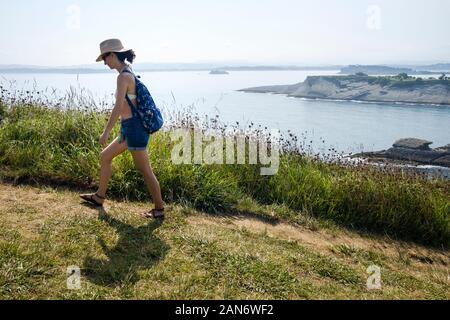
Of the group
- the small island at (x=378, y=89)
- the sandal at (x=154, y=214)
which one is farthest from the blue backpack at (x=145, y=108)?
the small island at (x=378, y=89)

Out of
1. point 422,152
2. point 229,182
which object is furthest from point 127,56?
point 422,152

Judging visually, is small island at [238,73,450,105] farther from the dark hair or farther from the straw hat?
the straw hat

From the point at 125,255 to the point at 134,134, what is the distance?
137 cm

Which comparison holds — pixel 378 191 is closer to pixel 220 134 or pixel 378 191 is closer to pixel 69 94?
pixel 220 134

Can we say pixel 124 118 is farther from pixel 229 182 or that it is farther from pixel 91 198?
pixel 229 182

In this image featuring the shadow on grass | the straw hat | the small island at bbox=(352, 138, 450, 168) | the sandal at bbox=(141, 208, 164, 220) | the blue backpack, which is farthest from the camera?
the small island at bbox=(352, 138, 450, 168)

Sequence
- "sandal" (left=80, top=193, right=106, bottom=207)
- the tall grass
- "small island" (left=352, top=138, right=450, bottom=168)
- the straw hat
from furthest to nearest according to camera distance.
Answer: "small island" (left=352, top=138, right=450, bottom=168) → the tall grass → "sandal" (left=80, top=193, right=106, bottom=207) → the straw hat

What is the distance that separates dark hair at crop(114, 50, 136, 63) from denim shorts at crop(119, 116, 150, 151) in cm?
66

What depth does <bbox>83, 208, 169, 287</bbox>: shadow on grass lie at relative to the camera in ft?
11.6

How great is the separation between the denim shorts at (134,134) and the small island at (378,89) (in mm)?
155772

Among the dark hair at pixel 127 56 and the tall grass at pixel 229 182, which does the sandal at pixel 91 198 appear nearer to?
the tall grass at pixel 229 182

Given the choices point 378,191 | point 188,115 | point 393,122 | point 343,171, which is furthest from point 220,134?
point 393,122

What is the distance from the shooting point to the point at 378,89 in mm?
157750

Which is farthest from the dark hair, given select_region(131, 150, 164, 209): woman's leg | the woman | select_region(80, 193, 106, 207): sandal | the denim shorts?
select_region(80, 193, 106, 207): sandal
